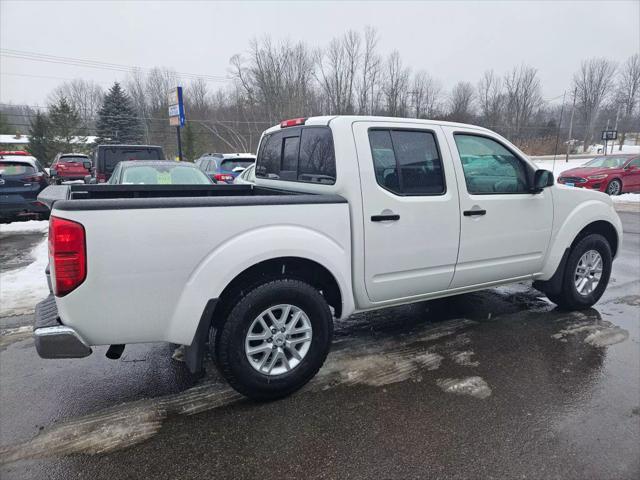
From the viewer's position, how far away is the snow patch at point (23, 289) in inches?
197

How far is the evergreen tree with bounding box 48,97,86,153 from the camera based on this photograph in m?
39.3

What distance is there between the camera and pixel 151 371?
3516mm

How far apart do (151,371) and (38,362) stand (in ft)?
3.44

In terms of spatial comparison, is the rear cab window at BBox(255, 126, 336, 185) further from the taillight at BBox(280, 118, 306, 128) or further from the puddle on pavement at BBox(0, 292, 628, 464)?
the puddle on pavement at BBox(0, 292, 628, 464)

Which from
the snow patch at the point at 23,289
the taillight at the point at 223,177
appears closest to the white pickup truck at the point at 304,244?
the snow patch at the point at 23,289

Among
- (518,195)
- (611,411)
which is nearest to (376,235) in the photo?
(518,195)

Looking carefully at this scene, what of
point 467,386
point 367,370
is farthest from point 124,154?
point 467,386

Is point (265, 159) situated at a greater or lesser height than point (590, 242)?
greater

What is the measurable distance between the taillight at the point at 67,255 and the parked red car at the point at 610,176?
1792 centimetres

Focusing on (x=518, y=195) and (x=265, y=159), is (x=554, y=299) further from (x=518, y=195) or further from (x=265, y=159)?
(x=265, y=159)

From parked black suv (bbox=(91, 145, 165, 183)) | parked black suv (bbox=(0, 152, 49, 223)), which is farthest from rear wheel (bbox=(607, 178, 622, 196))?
parked black suv (bbox=(0, 152, 49, 223))

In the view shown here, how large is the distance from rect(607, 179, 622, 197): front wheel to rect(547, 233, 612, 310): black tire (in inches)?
582

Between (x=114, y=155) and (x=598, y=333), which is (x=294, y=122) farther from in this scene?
(x=114, y=155)

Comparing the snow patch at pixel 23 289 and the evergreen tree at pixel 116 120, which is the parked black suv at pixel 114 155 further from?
the evergreen tree at pixel 116 120
